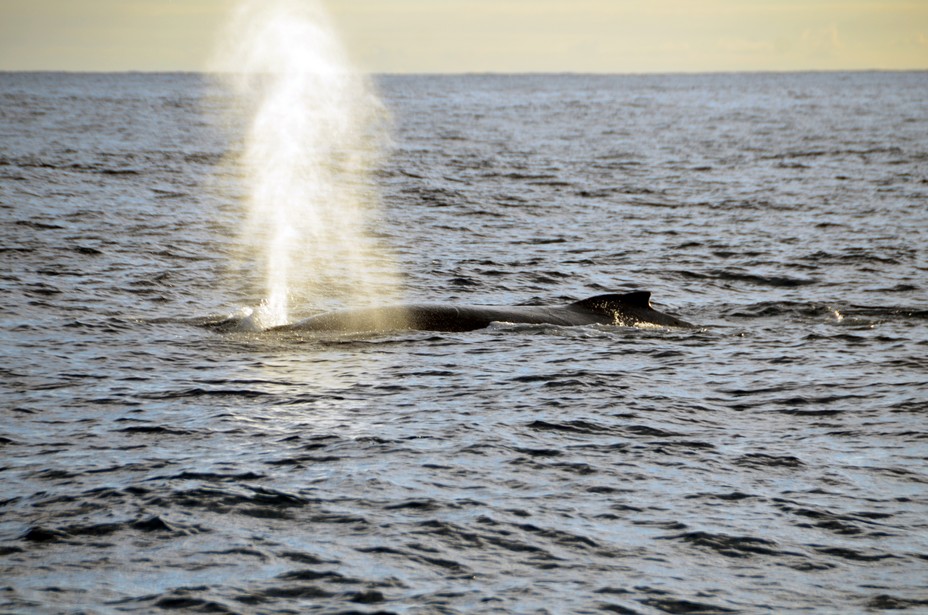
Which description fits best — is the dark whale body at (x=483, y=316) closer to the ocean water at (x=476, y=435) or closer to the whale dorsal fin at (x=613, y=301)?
the whale dorsal fin at (x=613, y=301)

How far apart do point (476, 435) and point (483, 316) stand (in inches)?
190

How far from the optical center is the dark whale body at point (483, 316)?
14594mm

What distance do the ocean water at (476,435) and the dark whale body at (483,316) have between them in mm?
333

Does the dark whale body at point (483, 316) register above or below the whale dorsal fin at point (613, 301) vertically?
below

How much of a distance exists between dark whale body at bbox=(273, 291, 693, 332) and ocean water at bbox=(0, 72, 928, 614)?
1.09ft

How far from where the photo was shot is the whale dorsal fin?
15.0m

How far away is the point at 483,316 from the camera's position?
49.4 ft

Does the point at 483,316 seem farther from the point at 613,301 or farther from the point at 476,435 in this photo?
the point at 476,435

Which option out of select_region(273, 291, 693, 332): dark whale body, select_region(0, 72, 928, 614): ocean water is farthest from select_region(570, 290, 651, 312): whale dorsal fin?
select_region(0, 72, 928, 614): ocean water

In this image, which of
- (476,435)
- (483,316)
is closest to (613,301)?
(483,316)

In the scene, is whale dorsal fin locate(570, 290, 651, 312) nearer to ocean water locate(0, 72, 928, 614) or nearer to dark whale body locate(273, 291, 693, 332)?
dark whale body locate(273, 291, 693, 332)

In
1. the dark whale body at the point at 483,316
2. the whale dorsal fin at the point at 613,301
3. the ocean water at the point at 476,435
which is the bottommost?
the ocean water at the point at 476,435

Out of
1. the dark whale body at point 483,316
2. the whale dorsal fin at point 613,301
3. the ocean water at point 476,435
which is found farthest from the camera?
the whale dorsal fin at point 613,301

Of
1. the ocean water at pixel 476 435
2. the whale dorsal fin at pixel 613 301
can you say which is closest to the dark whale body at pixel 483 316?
the whale dorsal fin at pixel 613 301
